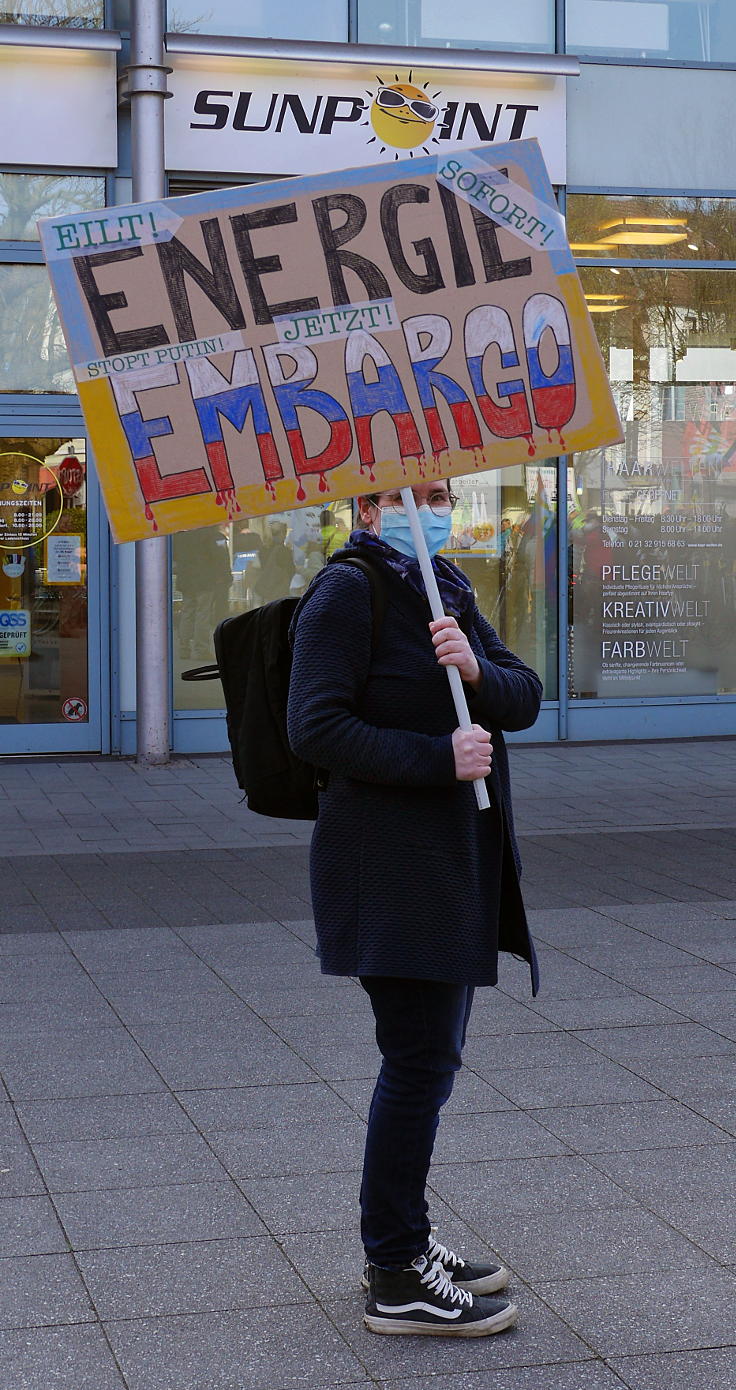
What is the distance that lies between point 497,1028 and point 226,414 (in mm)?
2709

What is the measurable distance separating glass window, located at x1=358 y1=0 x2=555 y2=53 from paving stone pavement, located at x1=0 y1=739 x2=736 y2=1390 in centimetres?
718

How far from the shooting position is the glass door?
40.6ft

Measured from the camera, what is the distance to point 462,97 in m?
12.4

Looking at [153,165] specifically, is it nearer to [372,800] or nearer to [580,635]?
[580,635]

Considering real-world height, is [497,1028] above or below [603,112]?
below

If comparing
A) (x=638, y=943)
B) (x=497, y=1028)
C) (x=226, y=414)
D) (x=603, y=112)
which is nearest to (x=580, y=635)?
(x=603, y=112)

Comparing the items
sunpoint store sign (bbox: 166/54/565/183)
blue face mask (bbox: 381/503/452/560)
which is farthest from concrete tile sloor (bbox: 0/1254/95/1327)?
sunpoint store sign (bbox: 166/54/565/183)

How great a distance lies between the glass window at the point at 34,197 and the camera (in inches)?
475

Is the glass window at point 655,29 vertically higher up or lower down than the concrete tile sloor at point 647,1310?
higher up

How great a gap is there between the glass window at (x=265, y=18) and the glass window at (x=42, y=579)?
3.12 metres

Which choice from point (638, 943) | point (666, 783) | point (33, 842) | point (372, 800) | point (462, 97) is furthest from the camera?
point (462, 97)

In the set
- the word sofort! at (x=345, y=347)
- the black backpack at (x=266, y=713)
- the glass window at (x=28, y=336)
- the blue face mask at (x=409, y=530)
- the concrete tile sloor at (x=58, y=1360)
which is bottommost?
the concrete tile sloor at (x=58, y=1360)

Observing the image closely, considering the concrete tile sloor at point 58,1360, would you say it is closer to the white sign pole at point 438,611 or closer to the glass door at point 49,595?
the white sign pole at point 438,611

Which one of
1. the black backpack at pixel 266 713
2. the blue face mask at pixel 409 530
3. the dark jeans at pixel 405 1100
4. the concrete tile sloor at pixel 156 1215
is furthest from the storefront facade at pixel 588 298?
the dark jeans at pixel 405 1100
